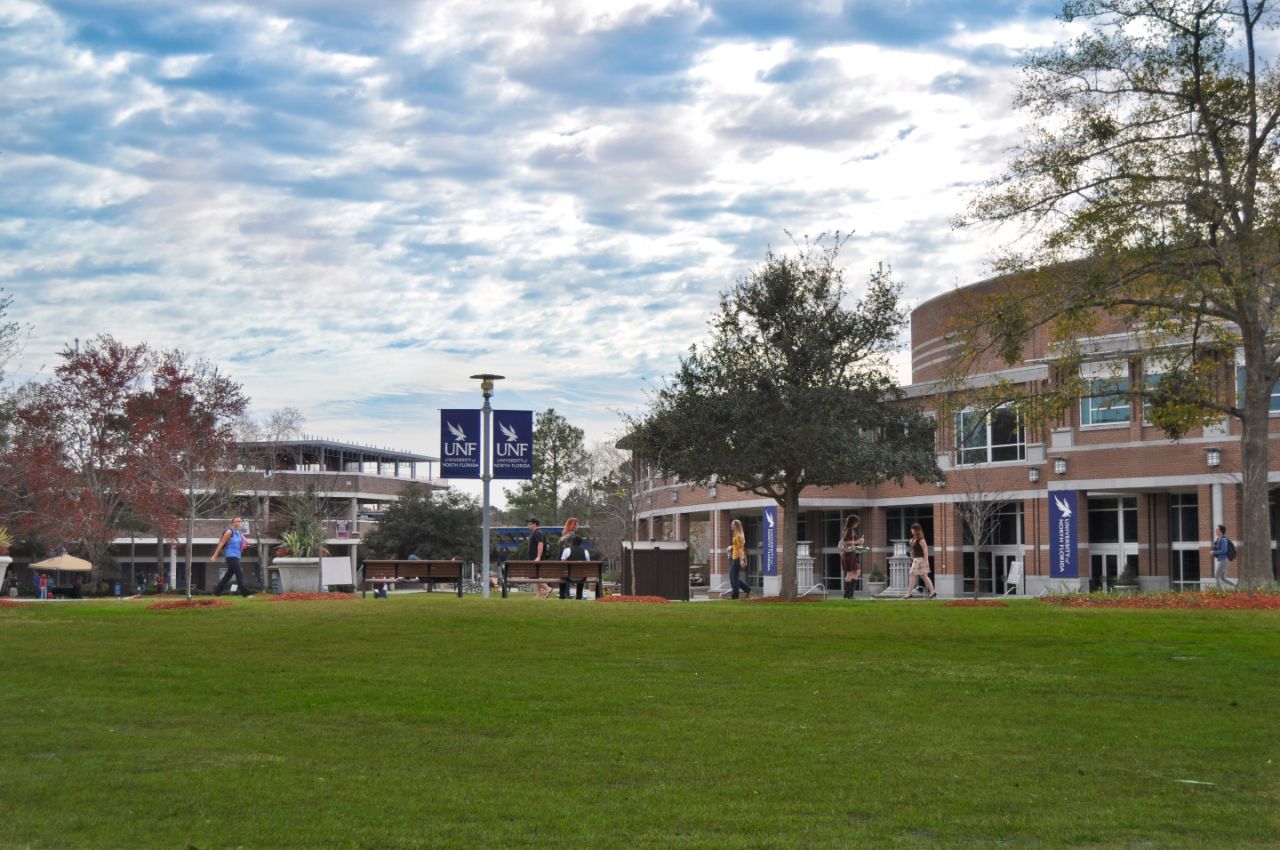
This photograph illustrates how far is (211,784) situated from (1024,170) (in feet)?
71.0

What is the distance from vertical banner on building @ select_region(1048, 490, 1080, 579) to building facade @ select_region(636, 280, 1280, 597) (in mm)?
73

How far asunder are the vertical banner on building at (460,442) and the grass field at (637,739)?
37.0 feet

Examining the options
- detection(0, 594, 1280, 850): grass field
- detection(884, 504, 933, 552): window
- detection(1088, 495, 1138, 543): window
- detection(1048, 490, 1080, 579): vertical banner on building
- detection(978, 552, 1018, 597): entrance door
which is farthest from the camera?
detection(884, 504, 933, 552): window

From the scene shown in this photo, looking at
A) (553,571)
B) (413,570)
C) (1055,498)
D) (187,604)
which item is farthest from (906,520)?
(187,604)

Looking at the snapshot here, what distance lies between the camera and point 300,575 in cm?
2919

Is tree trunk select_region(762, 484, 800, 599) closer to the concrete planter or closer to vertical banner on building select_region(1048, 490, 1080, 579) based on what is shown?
the concrete planter

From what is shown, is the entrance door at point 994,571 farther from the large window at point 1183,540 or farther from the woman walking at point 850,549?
the woman walking at point 850,549

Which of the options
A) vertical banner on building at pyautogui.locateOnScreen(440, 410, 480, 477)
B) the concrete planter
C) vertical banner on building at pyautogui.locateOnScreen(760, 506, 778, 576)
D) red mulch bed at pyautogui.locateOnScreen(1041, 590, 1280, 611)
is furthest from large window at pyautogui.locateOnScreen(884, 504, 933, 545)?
vertical banner on building at pyautogui.locateOnScreen(440, 410, 480, 477)

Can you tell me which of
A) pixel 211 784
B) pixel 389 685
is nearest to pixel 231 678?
pixel 389 685

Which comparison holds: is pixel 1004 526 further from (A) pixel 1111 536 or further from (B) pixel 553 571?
Result: (B) pixel 553 571

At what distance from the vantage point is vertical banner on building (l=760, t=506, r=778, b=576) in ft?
191

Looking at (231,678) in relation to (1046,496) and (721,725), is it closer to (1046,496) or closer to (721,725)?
(721,725)

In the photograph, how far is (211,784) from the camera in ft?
23.1

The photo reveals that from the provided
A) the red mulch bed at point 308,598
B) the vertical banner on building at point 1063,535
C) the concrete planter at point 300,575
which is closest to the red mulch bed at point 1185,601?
the red mulch bed at point 308,598
